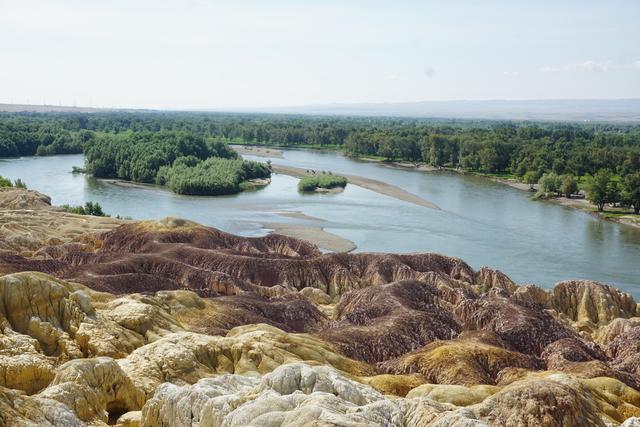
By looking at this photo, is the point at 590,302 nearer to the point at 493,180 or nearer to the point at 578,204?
the point at 578,204

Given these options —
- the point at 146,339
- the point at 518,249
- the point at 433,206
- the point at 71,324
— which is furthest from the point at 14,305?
the point at 433,206

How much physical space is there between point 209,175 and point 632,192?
66.0 m

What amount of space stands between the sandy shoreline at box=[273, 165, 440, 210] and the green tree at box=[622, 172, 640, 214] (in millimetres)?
26623

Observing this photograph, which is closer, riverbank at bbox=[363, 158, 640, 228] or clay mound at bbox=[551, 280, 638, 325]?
clay mound at bbox=[551, 280, 638, 325]

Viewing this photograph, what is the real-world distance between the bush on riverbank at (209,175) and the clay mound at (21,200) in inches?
1286

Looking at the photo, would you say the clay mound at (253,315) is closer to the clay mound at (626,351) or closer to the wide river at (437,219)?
the clay mound at (626,351)

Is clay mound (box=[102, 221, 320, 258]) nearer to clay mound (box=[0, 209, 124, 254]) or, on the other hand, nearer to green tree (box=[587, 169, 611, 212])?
clay mound (box=[0, 209, 124, 254])

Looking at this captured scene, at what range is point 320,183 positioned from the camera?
4542 inches

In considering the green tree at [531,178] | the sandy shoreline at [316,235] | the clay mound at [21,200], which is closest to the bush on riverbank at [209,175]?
the sandy shoreline at [316,235]

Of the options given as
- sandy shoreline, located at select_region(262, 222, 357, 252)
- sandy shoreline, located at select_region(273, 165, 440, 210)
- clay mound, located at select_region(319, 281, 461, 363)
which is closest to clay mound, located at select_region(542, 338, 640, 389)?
clay mound, located at select_region(319, 281, 461, 363)

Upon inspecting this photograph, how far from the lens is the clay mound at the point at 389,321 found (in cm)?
2869

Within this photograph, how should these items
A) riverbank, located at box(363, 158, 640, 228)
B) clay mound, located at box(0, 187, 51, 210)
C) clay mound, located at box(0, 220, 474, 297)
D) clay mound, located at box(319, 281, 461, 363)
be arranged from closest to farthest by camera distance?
clay mound, located at box(319, 281, 461, 363), clay mound, located at box(0, 220, 474, 297), clay mound, located at box(0, 187, 51, 210), riverbank, located at box(363, 158, 640, 228)

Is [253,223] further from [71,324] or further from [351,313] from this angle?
[71,324]

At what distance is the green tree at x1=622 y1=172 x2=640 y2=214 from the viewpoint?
94750 mm
